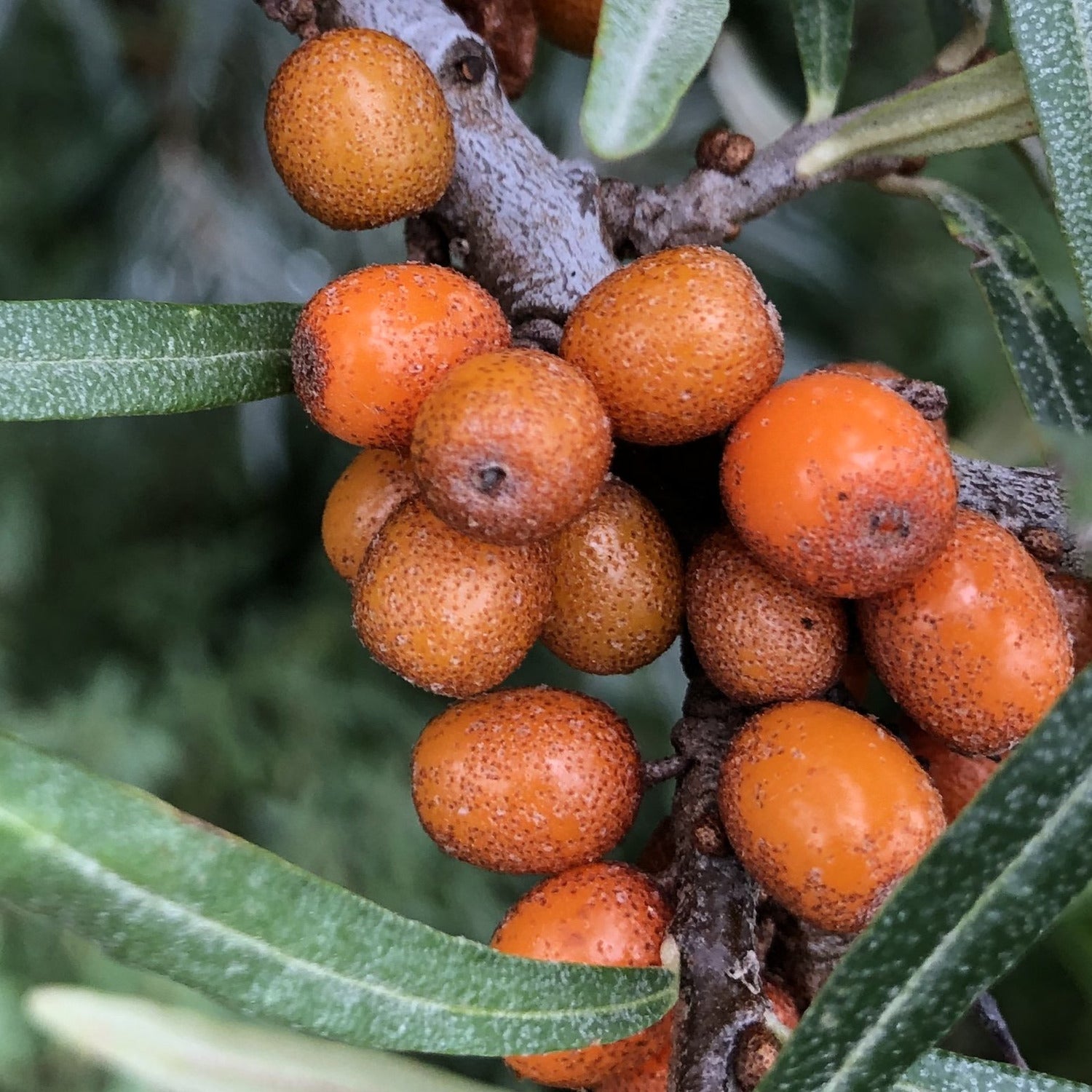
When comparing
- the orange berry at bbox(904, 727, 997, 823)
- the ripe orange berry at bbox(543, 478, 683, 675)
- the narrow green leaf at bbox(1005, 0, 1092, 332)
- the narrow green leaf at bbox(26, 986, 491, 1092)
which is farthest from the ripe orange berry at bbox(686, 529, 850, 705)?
the narrow green leaf at bbox(26, 986, 491, 1092)

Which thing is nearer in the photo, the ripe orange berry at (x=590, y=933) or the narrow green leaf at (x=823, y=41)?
the ripe orange berry at (x=590, y=933)

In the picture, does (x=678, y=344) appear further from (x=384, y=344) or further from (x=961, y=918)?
(x=961, y=918)

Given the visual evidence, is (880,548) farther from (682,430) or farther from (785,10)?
(785,10)

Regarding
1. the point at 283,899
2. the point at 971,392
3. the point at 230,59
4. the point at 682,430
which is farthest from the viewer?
the point at 971,392

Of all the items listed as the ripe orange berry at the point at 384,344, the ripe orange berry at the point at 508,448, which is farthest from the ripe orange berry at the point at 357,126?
the ripe orange berry at the point at 508,448

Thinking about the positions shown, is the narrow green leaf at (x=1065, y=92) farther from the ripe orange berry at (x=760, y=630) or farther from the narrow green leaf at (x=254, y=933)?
the narrow green leaf at (x=254, y=933)

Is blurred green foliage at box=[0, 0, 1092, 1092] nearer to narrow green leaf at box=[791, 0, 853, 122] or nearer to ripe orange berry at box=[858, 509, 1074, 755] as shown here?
narrow green leaf at box=[791, 0, 853, 122]

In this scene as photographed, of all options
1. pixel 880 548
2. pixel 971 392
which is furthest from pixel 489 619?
pixel 971 392
